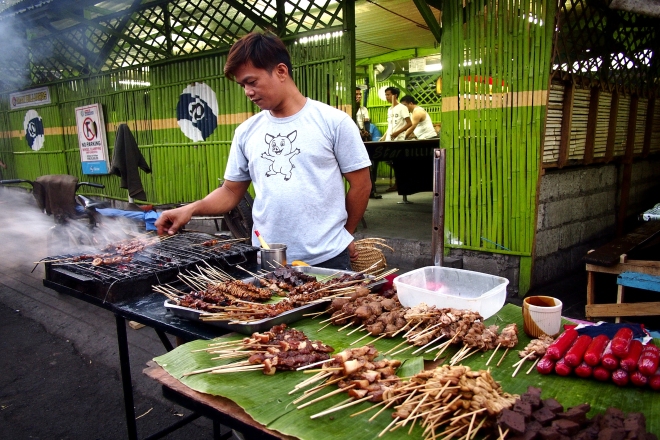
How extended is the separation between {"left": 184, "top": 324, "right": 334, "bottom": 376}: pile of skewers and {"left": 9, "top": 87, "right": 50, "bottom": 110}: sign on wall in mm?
15486

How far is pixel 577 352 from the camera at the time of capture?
1.88m

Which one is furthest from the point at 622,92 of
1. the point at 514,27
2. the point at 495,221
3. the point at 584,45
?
the point at 495,221

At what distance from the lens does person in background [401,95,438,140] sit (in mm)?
11719

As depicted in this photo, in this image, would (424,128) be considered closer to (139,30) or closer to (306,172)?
(139,30)

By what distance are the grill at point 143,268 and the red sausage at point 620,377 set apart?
2435 mm

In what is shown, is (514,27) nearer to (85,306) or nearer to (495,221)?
(495,221)

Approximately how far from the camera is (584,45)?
6727mm

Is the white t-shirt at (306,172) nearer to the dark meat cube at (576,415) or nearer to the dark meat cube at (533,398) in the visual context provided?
the dark meat cube at (533,398)

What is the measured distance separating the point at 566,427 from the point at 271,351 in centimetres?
117

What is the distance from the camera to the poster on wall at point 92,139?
12.9 m

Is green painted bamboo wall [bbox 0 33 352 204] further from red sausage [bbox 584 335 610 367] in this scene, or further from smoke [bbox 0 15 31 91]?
red sausage [bbox 584 335 610 367]

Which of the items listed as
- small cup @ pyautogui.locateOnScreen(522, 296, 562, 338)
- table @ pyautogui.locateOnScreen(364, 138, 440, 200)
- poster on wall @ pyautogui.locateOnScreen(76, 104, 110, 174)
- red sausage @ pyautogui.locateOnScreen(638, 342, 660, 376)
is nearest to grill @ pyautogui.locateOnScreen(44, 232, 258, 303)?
small cup @ pyautogui.locateOnScreen(522, 296, 562, 338)

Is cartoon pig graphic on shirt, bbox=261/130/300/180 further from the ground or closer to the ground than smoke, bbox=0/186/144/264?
further from the ground

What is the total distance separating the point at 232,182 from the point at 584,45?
5.83m
